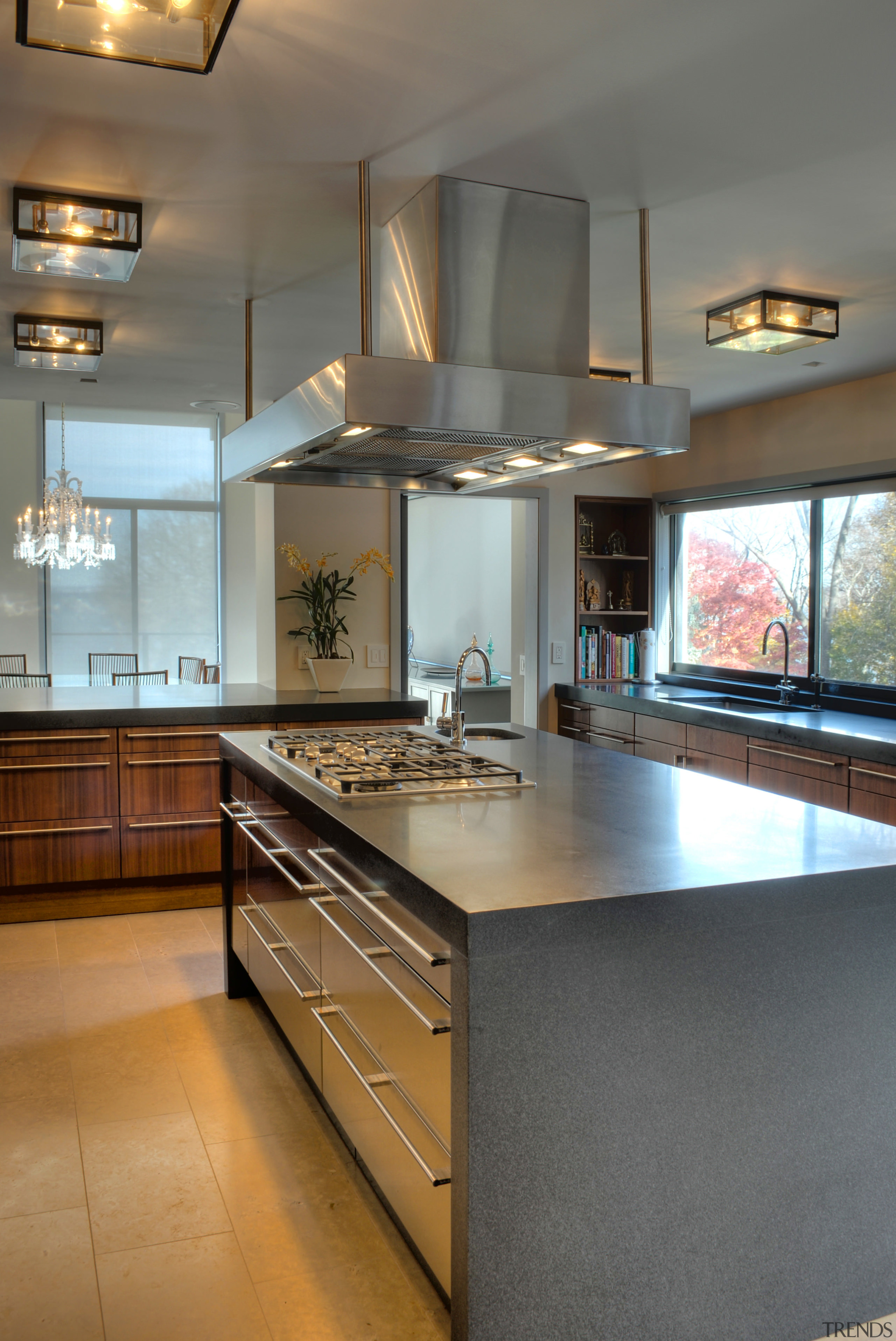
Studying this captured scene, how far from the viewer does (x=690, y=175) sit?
8.32ft

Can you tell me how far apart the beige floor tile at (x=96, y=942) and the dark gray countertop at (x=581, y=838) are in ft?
5.14

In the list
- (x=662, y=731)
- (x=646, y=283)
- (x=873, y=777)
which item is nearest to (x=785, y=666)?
(x=662, y=731)

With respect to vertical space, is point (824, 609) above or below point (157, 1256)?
above

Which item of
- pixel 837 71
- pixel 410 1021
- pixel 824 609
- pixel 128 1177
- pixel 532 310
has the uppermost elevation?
pixel 837 71

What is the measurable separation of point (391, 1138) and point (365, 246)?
2.17 m

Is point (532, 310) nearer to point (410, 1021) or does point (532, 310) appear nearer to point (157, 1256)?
point (410, 1021)

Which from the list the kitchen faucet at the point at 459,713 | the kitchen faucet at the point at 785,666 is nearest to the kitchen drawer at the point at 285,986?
the kitchen faucet at the point at 459,713

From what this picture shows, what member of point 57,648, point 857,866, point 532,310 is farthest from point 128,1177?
point 57,648

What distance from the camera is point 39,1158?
2.49 metres

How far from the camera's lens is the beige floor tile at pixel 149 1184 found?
2.20 meters

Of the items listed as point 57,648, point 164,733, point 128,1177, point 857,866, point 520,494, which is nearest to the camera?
point 857,866

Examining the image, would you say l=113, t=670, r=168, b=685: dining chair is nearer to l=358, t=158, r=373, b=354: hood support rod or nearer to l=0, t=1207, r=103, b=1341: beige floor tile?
l=358, t=158, r=373, b=354: hood support rod

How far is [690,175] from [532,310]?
505 mm

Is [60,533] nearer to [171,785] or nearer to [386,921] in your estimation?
[171,785]
